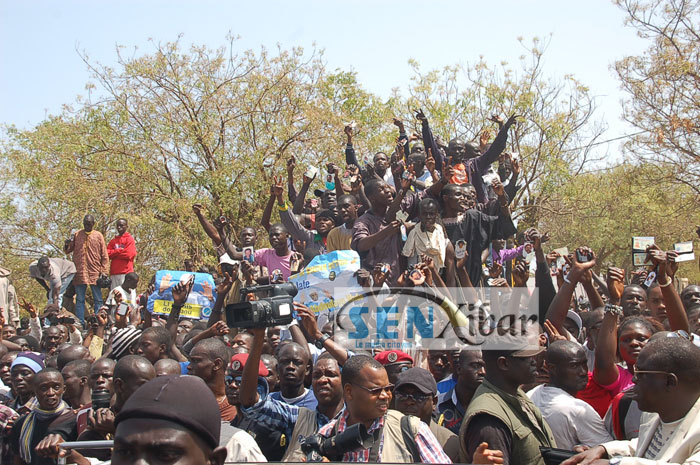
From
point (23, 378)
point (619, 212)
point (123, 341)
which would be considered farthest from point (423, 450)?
point (619, 212)

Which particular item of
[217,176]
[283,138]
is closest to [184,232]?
[217,176]

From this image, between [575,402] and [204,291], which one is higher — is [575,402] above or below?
below

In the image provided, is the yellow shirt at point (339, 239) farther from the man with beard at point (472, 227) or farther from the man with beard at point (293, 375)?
the man with beard at point (293, 375)

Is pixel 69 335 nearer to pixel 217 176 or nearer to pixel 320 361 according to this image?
A: pixel 320 361

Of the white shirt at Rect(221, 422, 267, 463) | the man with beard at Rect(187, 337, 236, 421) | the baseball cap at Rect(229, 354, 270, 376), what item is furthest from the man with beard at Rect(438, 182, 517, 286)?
the white shirt at Rect(221, 422, 267, 463)

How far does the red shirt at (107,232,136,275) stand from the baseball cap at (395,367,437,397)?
9.68 m

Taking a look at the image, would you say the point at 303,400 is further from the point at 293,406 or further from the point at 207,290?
the point at 207,290

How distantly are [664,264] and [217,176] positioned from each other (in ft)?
42.3

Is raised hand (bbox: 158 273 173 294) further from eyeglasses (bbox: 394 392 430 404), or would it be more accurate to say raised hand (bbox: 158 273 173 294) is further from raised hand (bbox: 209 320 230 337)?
eyeglasses (bbox: 394 392 430 404)

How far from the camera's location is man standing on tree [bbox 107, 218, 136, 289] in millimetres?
13453

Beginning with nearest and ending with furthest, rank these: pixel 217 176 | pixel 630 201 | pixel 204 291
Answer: pixel 204 291
pixel 217 176
pixel 630 201

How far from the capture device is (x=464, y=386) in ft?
17.1

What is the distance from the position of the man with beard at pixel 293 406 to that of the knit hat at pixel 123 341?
204 cm

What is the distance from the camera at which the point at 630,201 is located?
25.2 meters
